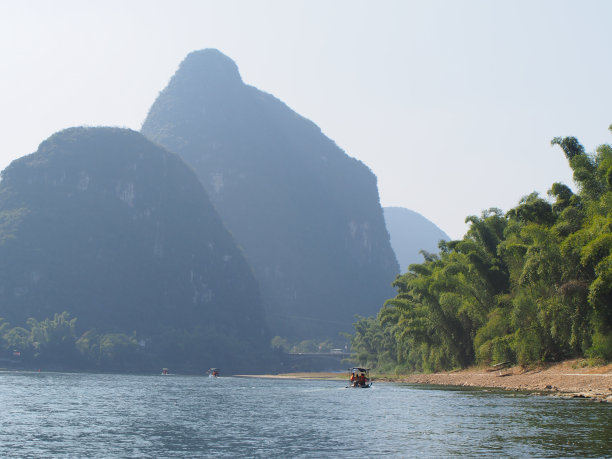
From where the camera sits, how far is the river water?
84.2ft

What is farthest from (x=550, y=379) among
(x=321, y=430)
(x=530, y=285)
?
(x=321, y=430)

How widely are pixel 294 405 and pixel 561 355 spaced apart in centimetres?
2420

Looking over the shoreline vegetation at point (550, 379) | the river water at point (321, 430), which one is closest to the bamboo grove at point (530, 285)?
the shoreline vegetation at point (550, 379)

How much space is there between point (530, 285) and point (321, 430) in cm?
3170

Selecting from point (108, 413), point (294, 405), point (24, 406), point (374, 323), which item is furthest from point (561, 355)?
point (374, 323)

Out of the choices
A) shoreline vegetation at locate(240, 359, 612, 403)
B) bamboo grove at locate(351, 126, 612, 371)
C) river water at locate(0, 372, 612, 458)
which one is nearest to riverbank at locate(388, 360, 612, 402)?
shoreline vegetation at locate(240, 359, 612, 403)

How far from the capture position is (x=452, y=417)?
36.6 meters

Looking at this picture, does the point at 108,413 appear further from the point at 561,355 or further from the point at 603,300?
the point at 561,355

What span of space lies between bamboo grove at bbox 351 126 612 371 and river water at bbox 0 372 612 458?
841 centimetres

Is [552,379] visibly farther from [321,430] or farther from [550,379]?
[321,430]

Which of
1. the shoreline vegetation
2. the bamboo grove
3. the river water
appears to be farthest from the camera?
the bamboo grove

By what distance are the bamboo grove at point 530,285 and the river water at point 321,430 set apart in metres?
8.41

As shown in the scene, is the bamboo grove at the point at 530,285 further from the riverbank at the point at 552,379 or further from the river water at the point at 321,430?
the river water at the point at 321,430

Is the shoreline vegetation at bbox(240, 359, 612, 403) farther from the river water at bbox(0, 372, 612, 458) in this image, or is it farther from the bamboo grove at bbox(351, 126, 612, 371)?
the river water at bbox(0, 372, 612, 458)
